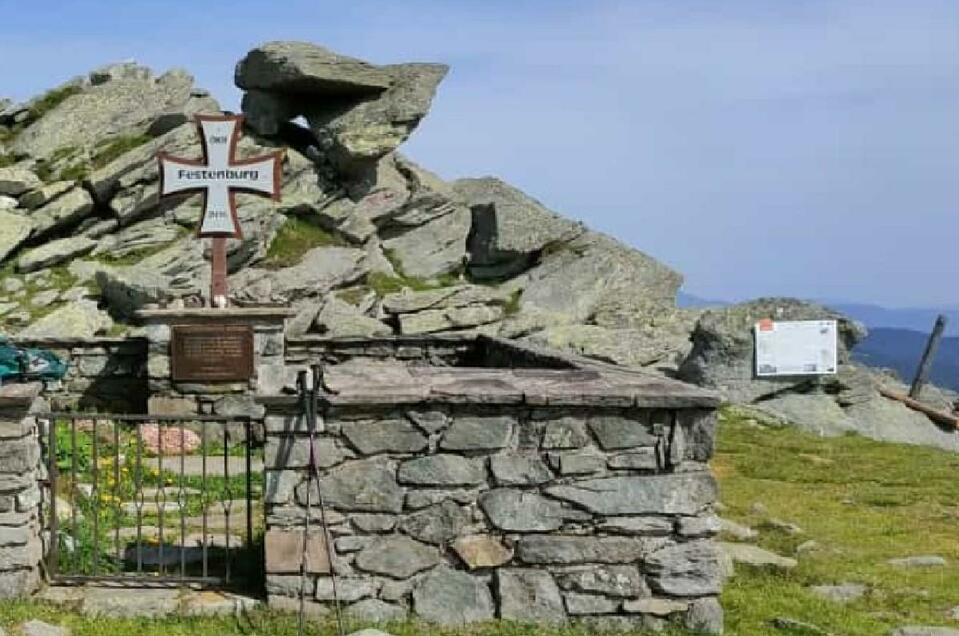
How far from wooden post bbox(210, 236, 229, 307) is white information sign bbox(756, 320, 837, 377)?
36.9 ft

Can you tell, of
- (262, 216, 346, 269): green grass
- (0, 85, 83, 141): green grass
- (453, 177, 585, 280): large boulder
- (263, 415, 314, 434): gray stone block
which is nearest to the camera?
(263, 415, 314, 434): gray stone block

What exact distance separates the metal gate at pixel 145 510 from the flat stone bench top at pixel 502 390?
0.84m

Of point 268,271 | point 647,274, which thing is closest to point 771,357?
point 647,274

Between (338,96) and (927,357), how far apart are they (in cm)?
1697

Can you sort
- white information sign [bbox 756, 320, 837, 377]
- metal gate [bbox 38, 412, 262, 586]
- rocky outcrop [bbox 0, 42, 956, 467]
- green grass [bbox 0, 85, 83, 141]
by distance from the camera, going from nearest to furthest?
metal gate [bbox 38, 412, 262, 586] < white information sign [bbox 756, 320, 837, 377] < rocky outcrop [bbox 0, 42, 956, 467] < green grass [bbox 0, 85, 83, 141]

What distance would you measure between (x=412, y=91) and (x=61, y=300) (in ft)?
38.3

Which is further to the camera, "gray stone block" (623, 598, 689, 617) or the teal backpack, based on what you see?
the teal backpack

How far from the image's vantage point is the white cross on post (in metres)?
15.3

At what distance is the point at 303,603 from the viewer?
23.2ft

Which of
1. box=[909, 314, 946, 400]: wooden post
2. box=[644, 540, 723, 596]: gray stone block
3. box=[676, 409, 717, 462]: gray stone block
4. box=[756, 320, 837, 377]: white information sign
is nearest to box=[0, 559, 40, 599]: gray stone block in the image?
box=[644, 540, 723, 596]: gray stone block

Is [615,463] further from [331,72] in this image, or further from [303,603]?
[331,72]

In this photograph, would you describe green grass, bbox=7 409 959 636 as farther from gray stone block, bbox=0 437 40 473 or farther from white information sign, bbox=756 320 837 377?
white information sign, bbox=756 320 837 377

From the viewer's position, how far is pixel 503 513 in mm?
7172

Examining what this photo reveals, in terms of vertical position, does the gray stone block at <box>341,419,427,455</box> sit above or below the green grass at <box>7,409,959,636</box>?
above
